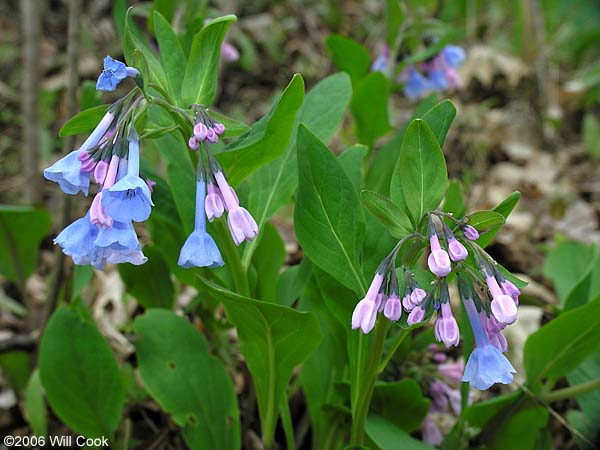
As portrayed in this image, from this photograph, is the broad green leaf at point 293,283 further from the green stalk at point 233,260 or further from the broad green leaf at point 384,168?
the broad green leaf at point 384,168

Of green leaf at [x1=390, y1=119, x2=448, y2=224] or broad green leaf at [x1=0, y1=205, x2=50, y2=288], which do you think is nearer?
green leaf at [x1=390, y1=119, x2=448, y2=224]

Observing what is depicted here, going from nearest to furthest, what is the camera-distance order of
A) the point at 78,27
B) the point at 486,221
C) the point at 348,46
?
the point at 486,221, the point at 78,27, the point at 348,46

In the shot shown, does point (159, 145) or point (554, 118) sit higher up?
point (159, 145)

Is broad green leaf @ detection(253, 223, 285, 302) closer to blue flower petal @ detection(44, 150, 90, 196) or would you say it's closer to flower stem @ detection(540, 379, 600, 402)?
blue flower petal @ detection(44, 150, 90, 196)

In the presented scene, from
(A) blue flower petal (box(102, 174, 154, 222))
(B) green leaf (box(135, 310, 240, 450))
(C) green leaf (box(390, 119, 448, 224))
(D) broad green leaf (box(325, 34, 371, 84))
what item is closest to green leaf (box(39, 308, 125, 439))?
(B) green leaf (box(135, 310, 240, 450))

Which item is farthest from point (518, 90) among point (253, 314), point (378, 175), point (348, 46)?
point (253, 314)

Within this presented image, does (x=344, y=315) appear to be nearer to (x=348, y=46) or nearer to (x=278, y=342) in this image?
(x=278, y=342)

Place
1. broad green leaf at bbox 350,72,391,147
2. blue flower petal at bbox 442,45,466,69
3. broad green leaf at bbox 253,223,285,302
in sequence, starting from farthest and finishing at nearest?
blue flower petal at bbox 442,45,466,69
broad green leaf at bbox 350,72,391,147
broad green leaf at bbox 253,223,285,302
